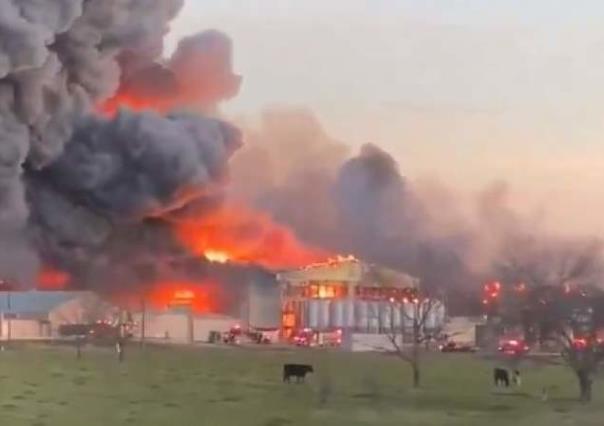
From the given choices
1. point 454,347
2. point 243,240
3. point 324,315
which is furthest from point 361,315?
point 243,240

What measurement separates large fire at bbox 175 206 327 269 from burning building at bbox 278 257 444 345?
9 centimetres

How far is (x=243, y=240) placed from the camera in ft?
15.2

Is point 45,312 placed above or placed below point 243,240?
below

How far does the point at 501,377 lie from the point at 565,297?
42cm

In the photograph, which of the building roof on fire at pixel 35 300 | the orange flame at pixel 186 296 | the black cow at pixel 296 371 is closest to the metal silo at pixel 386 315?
the black cow at pixel 296 371

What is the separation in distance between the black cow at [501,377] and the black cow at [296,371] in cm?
76

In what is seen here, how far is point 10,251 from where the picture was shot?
15.3 feet

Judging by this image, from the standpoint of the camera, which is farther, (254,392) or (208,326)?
(254,392)

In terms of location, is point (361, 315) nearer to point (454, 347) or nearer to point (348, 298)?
point (348, 298)

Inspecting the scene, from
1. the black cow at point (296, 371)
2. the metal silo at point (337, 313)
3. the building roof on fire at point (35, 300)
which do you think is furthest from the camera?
the black cow at point (296, 371)

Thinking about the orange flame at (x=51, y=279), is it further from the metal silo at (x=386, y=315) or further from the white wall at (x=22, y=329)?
the metal silo at (x=386, y=315)

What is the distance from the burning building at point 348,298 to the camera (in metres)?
4.44

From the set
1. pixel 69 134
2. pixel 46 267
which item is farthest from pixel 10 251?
pixel 69 134

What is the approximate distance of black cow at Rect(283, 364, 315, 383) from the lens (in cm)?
467
